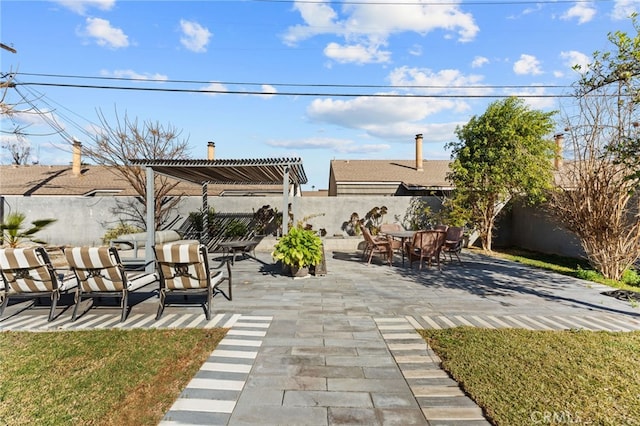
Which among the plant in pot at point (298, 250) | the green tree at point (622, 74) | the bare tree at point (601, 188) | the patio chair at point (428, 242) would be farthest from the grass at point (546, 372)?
the bare tree at point (601, 188)

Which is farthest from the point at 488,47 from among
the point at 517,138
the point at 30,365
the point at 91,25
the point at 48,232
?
the point at 48,232

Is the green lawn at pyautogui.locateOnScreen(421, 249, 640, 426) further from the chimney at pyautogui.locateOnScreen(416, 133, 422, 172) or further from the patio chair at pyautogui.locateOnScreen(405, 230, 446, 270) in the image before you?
the chimney at pyautogui.locateOnScreen(416, 133, 422, 172)

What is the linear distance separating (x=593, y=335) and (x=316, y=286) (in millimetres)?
4317

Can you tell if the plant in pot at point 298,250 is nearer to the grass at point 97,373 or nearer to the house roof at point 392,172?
the grass at point 97,373

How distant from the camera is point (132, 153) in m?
13.6

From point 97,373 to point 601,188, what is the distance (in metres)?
9.52

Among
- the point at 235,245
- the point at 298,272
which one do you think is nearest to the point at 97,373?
the point at 298,272

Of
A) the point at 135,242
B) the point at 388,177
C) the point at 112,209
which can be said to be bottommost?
the point at 135,242

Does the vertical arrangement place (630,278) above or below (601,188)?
below

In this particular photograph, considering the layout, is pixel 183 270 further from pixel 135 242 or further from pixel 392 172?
pixel 392 172

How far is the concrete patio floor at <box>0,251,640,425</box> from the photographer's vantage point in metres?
2.45

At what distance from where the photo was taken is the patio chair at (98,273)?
438 centimetres

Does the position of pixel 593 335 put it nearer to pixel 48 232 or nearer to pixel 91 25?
pixel 91 25

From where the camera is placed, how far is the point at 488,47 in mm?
10297
